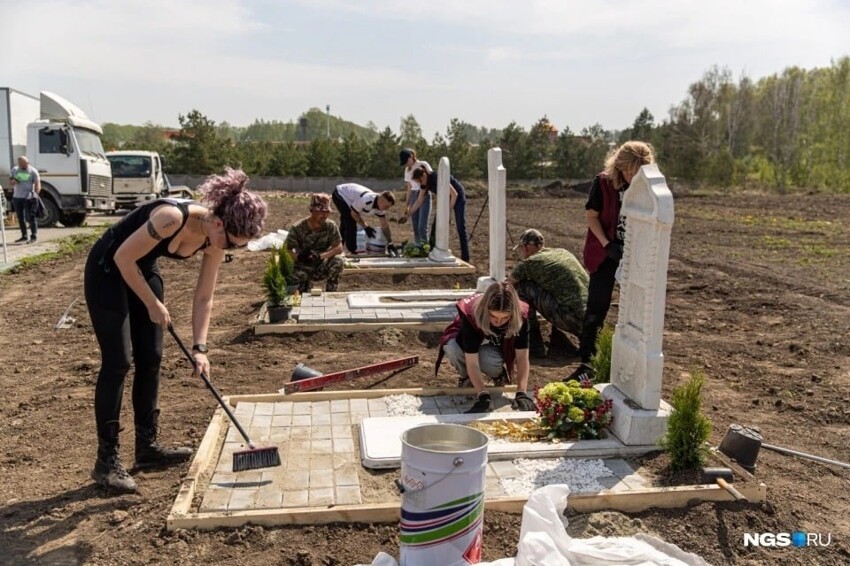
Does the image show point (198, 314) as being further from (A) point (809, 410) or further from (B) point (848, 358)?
(B) point (848, 358)

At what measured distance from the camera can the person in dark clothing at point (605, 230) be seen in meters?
4.91

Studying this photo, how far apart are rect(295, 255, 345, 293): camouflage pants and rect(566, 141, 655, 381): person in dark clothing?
4356mm

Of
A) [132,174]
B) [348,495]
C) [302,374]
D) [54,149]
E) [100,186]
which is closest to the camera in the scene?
[348,495]

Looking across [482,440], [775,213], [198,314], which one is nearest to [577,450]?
[482,440]

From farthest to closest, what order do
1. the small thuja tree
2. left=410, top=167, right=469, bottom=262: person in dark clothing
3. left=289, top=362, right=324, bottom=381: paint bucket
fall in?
left=410, top=167, right=469, bottom=262: person in dark clothing < left=289, top=362, right=324, bottom=381: paint bucket < the small thuja tree

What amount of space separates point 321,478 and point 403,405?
50.1 inches

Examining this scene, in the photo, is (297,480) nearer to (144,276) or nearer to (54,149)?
(144,276)

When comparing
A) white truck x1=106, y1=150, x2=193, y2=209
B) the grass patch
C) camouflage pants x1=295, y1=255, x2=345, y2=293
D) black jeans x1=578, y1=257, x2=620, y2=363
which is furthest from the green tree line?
black jeans x1=578, y1=257, x2=620, y2=363

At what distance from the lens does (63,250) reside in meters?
13.9

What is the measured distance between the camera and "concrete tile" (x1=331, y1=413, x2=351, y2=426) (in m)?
4.68

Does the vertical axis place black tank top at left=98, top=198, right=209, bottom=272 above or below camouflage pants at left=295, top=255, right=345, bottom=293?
above

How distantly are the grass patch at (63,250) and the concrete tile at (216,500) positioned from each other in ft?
32.4

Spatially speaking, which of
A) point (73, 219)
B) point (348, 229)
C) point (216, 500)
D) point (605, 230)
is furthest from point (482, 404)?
point (73, 219)

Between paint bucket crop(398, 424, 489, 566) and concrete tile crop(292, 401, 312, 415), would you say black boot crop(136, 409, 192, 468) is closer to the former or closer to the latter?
concrete tile crop(292, 401, 312, 415)
